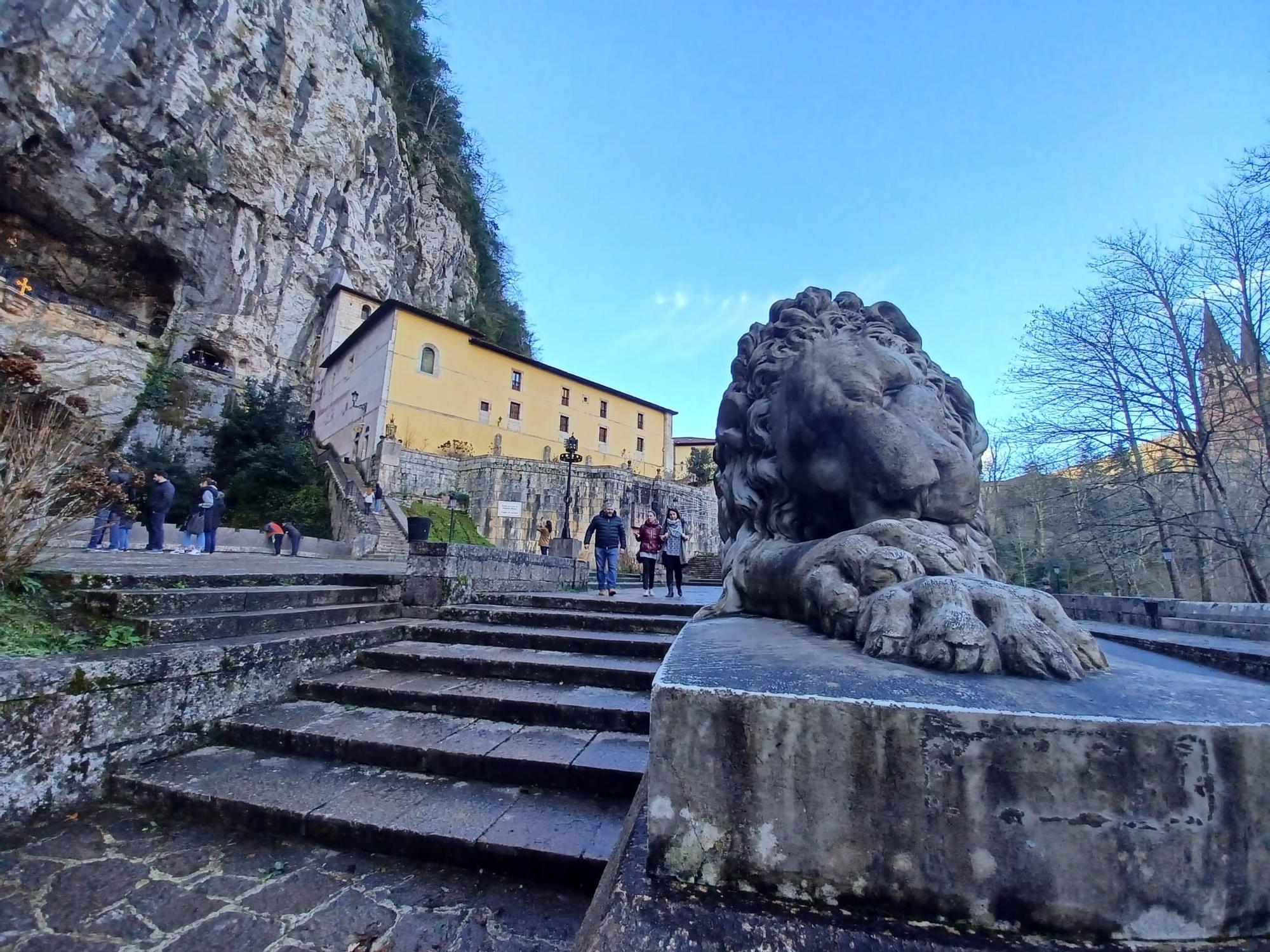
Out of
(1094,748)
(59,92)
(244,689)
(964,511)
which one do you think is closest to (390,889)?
(244,689)

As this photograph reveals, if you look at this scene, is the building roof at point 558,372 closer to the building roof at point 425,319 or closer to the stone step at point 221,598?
the building roof at point 425,319

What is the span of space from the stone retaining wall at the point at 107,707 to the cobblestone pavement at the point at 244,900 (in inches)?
8.4

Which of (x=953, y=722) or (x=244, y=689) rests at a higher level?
(x=953, y=722)

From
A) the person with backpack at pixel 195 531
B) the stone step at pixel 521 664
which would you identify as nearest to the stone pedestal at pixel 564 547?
the person with backpack at pixel 195 531

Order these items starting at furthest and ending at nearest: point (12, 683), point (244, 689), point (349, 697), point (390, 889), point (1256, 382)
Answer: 1. point (1256, 382)
2. point (349, 697)
3. point (244, 689)
4. point (12, 683)
5. point (390, 889)

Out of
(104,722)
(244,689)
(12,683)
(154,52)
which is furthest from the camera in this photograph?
(154,52)

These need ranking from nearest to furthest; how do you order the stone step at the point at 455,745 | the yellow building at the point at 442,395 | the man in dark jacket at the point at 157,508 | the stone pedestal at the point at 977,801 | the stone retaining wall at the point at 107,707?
the stone pedestal at the point at 977,801 → the stone retaining wall at the point at 107,707 → the stone step at the point at 455,745 → the man in dark jacket at the point at 157,508 → the yellow building at the point at 442,395

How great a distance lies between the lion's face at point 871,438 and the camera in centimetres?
241

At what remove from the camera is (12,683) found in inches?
92.1

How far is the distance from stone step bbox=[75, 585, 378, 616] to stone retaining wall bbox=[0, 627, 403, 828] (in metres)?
0.44

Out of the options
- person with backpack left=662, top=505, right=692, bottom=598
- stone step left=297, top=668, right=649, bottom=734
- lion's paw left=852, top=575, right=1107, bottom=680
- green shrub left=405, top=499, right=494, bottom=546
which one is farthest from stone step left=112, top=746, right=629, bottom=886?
green shrub left=405, top=499, right=494, bottom=546

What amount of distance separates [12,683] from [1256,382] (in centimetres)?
2010

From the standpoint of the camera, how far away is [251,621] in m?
3.94

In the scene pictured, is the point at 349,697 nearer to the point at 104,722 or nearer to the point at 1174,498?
the point at 104,722
